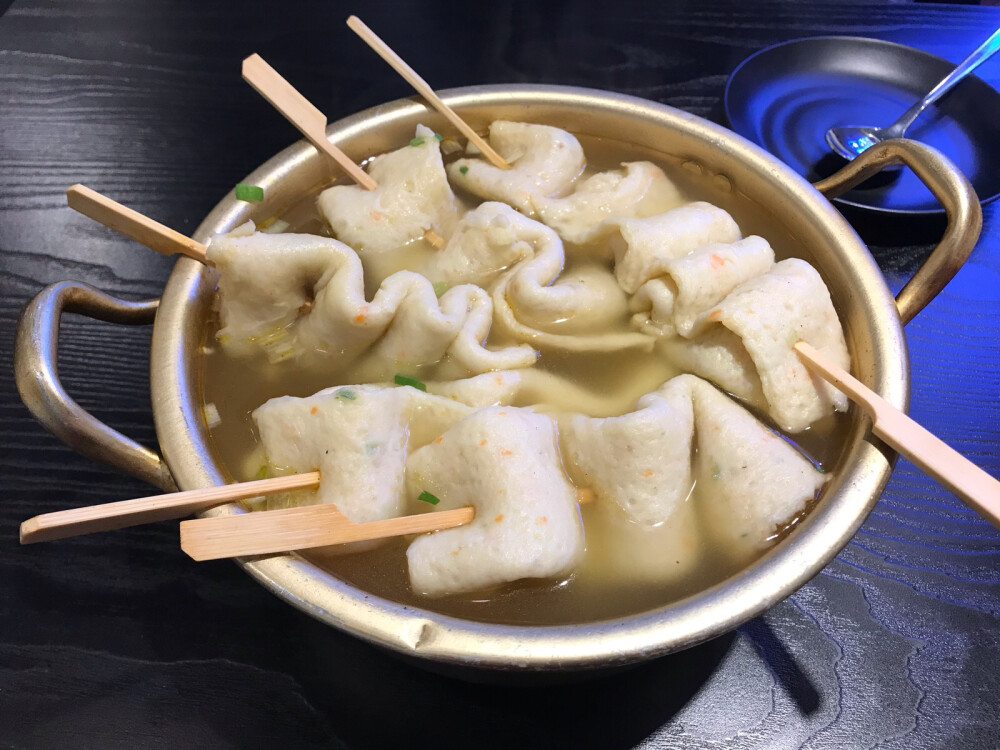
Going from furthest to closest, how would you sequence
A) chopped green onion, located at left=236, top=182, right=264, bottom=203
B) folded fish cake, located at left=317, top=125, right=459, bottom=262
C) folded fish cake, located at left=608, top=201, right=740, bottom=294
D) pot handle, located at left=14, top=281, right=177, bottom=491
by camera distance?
folded fish cake, located at left=317, top=125, right=459, bottom=262 → chopped green onion, located at left=236, top=182, right=264, bottom=203 → folded fish cake, located at left=608, top=201, right=740, bottom=294 → pot handle, located at left=14, top=281, right=177, bottom=491

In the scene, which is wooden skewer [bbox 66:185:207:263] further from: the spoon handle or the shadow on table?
the spoon handle

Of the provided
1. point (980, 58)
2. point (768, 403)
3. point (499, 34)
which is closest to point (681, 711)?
point (768, 403)

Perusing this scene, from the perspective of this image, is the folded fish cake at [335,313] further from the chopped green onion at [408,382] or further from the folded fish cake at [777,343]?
the folded fish cake at [777,343]

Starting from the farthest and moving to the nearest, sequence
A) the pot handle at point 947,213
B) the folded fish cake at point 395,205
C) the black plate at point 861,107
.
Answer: the black plate at point 861,107 → the folded fish cake at point 395,205 → the pot handle at point 947,213

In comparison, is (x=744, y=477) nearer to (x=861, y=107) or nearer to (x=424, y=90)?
(x=424, y=90)

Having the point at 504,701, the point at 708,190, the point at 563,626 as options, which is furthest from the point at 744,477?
the point at 708,190

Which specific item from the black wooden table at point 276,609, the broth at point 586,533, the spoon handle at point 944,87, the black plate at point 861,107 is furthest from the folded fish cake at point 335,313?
the spoon handle at point 944,87

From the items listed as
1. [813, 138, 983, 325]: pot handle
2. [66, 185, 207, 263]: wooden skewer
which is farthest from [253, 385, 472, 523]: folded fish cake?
[813, 138, 983, 325]: pot handle
